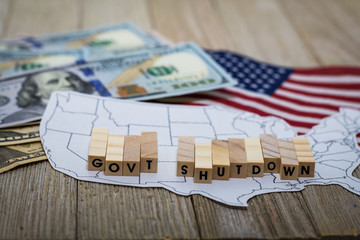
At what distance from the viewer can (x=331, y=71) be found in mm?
1342

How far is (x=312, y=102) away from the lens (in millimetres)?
1201

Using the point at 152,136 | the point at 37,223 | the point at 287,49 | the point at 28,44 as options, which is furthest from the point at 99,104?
the point at 287,49

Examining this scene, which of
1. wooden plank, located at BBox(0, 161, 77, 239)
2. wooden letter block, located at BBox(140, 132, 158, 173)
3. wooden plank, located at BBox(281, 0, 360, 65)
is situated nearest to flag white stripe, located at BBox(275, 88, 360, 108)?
wooden plank, located at BBox(281, 0, 360, 65)

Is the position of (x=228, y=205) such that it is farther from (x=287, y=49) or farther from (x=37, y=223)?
(x=287, y=49)

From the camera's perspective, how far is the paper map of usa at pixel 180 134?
87cm

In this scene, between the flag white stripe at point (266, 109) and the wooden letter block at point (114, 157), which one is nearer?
the wooden letter block at point (114, 157)

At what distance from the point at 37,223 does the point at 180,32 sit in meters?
0.92

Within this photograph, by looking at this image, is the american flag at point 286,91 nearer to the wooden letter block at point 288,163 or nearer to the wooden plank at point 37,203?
the wooden letter block at point 288,163

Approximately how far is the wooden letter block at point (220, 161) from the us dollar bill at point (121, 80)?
27 centimetres

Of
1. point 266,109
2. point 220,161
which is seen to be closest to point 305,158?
point 220,161

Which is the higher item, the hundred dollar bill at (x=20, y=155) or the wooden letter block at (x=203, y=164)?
the wooden letter block at (x=203, y=164)

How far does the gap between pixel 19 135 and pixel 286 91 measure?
0.71m

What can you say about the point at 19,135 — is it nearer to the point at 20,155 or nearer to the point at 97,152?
the point at 20,155

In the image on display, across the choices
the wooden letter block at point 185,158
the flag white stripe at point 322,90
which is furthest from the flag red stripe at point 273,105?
the wooden letter block at point 185,158
